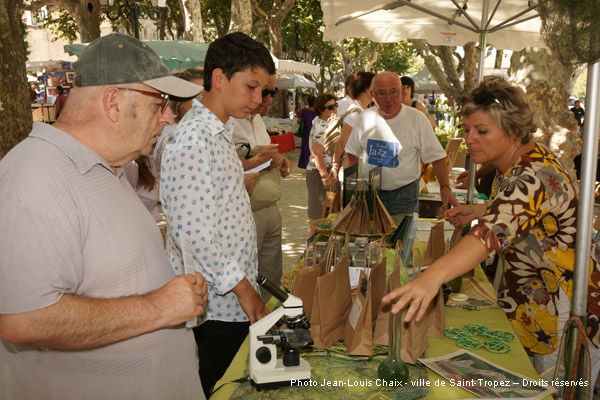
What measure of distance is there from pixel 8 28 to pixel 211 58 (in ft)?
15.2

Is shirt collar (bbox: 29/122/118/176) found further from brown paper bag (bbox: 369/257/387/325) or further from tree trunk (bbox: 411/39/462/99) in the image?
tree trunk (bbox: 411/39/462/99)

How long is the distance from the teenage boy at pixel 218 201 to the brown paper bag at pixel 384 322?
47 centimetres

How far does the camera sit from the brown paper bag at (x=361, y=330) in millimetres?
1854

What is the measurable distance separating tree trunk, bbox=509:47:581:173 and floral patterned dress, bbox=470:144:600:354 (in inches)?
221

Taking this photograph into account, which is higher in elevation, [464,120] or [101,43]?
[101,43]

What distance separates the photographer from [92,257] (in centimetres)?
130

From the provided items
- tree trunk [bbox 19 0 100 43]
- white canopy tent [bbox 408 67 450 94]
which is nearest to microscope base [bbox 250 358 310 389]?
tree trunk [bbox 19 0 100 43]

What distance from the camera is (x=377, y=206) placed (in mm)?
3479

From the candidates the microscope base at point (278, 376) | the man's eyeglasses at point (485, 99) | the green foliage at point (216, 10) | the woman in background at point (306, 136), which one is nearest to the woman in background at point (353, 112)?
the woman in background at point (306, 136)

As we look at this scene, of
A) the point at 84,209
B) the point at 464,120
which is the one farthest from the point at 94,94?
the point at 464,120

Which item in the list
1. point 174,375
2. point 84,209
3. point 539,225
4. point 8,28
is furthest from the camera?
point 8,28

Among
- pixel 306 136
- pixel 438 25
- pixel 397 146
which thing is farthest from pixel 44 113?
pixel 397 146

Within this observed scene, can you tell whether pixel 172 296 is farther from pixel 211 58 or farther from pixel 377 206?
pixel 377 206

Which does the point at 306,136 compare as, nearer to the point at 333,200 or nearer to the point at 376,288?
the point at 333,200
